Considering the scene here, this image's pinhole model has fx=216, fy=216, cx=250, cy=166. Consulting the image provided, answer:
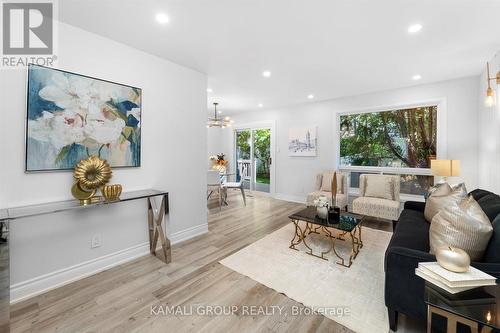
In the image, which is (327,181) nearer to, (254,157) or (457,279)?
(254,157)

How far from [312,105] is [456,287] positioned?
15.2 ft

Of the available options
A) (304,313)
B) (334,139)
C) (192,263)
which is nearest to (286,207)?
(334,139)

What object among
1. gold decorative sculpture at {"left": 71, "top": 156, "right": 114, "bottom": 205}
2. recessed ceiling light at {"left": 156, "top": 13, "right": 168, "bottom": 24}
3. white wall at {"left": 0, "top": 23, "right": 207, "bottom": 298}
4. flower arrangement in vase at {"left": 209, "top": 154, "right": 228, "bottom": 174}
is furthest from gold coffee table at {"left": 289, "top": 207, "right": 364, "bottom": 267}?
flower arrangement in vase at {"left": 209, "top": 154, "right": 228, "bottom": 174}

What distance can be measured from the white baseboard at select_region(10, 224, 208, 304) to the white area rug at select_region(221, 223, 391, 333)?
1.09 m

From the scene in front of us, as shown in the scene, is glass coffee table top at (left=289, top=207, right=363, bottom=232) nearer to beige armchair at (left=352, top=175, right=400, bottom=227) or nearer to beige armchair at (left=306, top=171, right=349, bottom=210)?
beige armchair at (left=352, top=175, right=400, bottom=227)

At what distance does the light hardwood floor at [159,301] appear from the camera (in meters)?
1.59

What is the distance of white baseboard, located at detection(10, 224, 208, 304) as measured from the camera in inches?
73.0

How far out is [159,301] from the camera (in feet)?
6.07

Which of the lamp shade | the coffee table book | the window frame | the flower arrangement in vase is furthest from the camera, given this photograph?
the flower arrangement in vase

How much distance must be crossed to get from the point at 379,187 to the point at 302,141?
2048mm

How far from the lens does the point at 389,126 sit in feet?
14.2

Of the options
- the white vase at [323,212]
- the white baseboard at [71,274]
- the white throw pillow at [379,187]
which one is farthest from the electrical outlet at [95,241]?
the white throw pillow at [379,187]

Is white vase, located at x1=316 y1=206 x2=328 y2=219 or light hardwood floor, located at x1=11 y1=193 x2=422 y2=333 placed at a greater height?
white vase, located at x1=316 y1=206 x2=328 y2=219

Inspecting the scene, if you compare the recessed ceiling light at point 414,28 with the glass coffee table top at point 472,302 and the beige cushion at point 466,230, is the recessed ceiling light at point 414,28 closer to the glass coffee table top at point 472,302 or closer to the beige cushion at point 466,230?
the beige cushion at point 466,230
